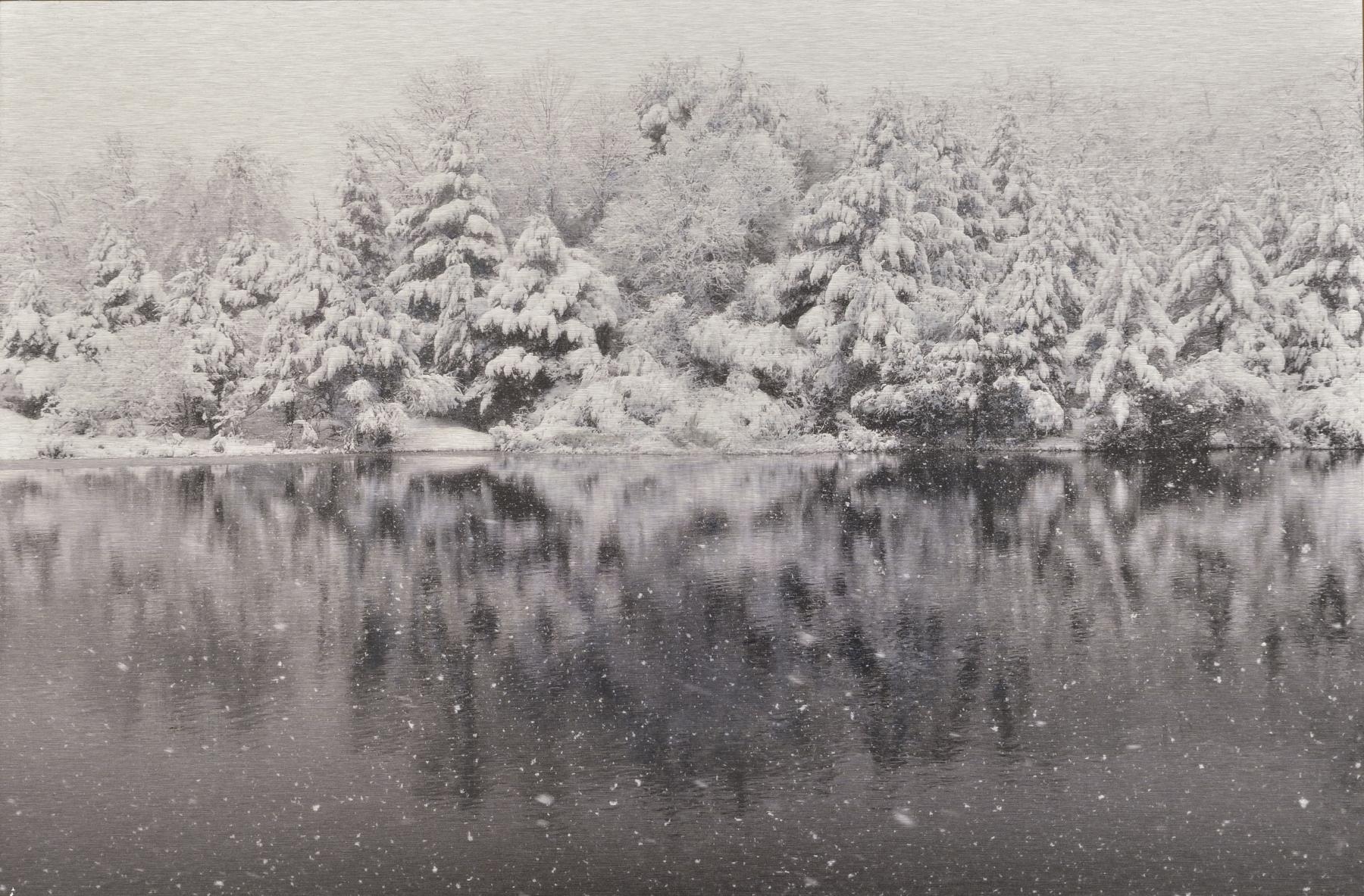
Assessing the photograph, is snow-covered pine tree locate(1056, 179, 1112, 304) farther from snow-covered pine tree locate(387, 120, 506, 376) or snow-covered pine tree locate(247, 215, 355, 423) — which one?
snow-covered pine tree locate(247, 215, 355, 423)

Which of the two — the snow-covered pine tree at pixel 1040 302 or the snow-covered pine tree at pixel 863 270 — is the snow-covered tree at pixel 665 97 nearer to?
the snow-covered pine tree at pixel 863 270

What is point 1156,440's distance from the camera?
24750 mm

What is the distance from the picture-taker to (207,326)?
2831 cm

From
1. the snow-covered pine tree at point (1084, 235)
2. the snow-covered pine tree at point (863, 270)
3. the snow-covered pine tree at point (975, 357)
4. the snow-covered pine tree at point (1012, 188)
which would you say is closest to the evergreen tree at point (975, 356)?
the snow-covered pine tree at point (975, 357)

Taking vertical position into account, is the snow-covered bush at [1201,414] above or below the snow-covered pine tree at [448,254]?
below

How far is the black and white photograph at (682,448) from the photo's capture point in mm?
4344

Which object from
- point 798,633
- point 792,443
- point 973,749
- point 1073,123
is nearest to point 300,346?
point 792,443

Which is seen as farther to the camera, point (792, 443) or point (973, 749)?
point (792, 443)

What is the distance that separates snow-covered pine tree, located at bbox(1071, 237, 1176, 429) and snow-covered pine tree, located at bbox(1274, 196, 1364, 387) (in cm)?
304

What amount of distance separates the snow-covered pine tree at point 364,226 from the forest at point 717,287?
85 millimetres

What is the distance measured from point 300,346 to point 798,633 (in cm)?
2322

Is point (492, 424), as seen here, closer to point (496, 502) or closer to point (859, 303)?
point (859, 303)

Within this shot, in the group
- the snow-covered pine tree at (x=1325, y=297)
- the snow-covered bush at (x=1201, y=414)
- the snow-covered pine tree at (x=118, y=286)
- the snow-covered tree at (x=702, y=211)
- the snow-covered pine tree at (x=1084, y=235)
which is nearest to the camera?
the snow-covered bush at (x=1201, y=414)

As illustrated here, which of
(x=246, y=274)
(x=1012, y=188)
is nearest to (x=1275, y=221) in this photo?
(x=1012, y=188)
